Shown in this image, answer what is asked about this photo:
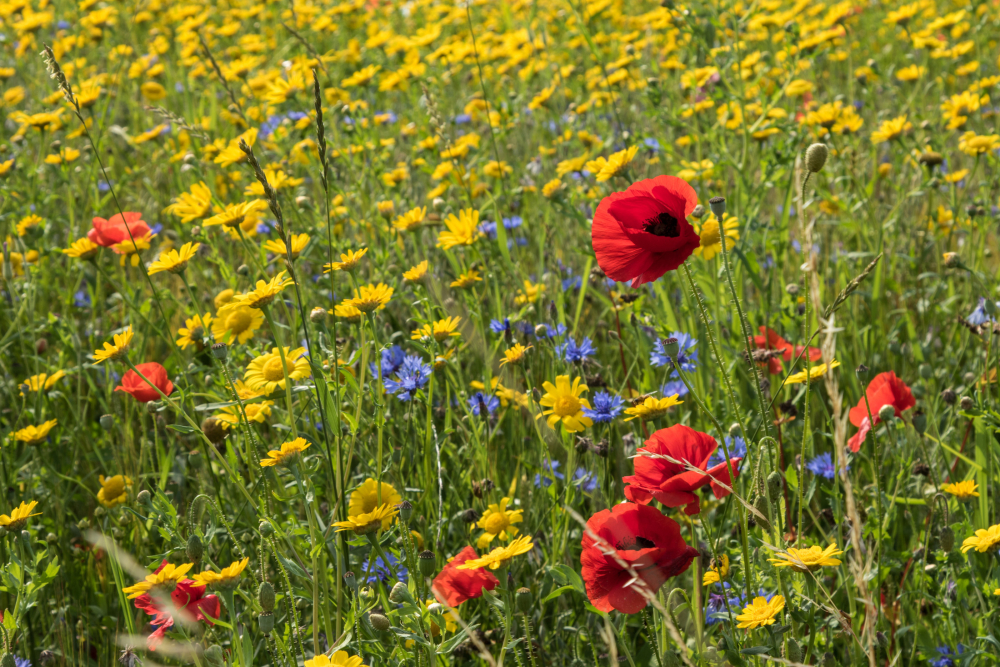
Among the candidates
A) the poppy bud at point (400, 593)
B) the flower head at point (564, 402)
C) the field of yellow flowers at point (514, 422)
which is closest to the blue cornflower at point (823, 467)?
the field of yellow flowers at point (514, 422)

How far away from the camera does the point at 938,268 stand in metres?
2.52

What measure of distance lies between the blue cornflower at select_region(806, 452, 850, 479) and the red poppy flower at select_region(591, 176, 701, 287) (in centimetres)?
66

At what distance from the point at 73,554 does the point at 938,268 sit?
2452 mm

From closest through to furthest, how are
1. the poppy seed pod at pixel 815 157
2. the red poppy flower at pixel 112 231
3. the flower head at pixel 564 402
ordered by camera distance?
the poppy seed pod at pixel 815 157 < the flower head at pixel 564 402 < the red poppy flower at pixel 112 231

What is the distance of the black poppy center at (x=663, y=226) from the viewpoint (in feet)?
3.58

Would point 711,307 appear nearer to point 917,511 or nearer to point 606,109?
point 917,511

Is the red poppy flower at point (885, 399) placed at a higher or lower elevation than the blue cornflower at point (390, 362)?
higher

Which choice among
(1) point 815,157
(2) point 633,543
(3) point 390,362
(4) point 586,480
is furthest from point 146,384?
(1) point 815,157

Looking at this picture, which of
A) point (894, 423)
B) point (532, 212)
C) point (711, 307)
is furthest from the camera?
point (532, 212)

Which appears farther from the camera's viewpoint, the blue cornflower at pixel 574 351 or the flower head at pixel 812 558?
the blue cornflower at pixel 574 351

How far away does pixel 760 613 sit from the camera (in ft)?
3.37

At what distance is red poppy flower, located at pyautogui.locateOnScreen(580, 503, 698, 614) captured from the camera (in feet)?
3.23

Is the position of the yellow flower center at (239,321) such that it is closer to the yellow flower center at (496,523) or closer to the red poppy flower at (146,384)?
the red poppy flower at (146,384)

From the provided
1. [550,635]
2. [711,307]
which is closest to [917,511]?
[711,307]
